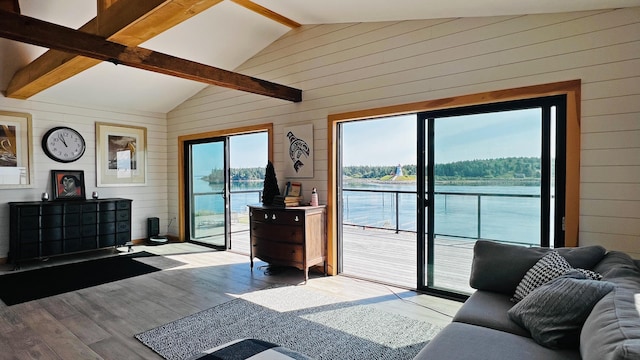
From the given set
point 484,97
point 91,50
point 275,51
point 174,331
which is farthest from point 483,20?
point 174,331

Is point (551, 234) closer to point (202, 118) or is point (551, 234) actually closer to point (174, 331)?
point (174, 331)

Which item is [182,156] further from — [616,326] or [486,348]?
[616,326]

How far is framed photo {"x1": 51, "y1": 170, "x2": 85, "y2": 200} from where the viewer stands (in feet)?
18.0

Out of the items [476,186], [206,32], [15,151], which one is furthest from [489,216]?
[15,151]

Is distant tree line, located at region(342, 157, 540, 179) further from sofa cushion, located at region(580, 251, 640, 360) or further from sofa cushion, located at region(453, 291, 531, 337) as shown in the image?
sofa cushion, located at region(580, 251, 640, 360)

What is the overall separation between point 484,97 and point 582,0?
98 centimetres

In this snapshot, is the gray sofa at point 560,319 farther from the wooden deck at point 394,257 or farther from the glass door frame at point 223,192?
the glass door frame at point 223,192

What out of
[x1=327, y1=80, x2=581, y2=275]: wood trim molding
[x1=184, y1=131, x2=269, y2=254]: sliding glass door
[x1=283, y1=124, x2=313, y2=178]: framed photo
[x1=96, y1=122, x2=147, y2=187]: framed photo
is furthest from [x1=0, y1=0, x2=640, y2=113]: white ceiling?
[x1=283, y1=124, x2=313, y2=178]: framed photo

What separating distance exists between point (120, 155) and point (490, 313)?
20.9ft

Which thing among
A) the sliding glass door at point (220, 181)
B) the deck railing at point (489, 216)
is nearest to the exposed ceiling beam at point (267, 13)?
the sliding glass door at point (220, 181)

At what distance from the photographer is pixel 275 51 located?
511 centimetres

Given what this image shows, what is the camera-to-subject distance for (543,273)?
212 cm

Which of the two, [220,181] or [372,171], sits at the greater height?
[372,171]

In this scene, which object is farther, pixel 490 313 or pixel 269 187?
pixel 269 187
